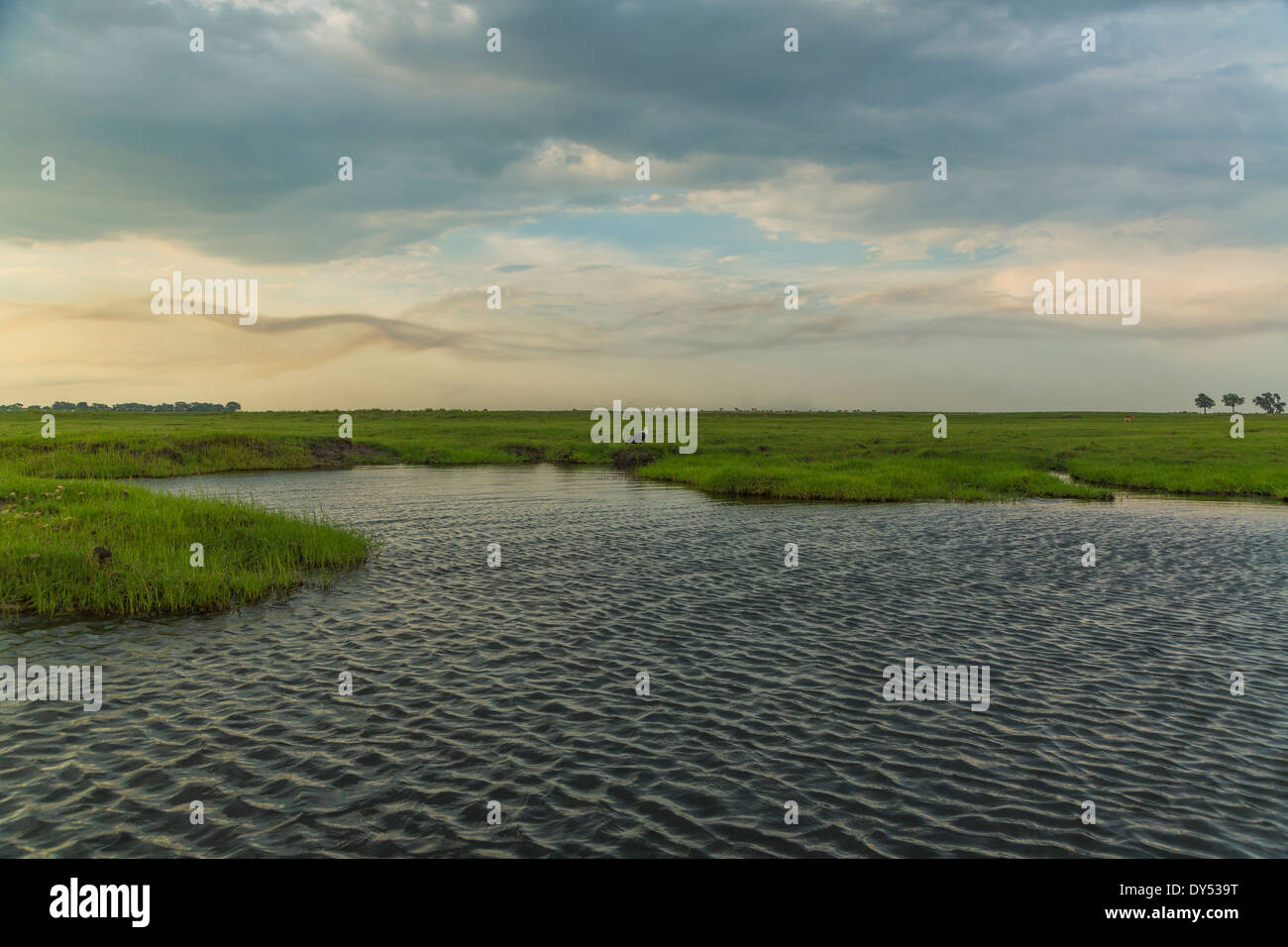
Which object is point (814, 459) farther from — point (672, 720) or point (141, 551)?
point (672, 720)

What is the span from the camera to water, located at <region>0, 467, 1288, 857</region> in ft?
30.2

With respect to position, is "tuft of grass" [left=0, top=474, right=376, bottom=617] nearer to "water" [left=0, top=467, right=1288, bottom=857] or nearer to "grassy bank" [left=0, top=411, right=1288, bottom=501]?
"water" [left=0, top=467, right=1288, bottom=857]

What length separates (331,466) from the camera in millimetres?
66750

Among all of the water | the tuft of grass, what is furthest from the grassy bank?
the tuft of grass

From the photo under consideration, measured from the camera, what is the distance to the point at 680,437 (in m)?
82.5

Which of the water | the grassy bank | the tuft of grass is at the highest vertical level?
the grassy bank

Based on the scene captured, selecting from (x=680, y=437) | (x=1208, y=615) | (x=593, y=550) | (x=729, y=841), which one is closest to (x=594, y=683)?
(x=729, y=841)

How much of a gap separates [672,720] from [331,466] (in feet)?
203

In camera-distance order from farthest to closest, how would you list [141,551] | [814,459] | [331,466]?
[331,466], [814,459], [141,551]

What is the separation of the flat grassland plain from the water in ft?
5.00

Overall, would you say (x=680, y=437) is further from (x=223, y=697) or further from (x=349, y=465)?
(x=223, y=697)

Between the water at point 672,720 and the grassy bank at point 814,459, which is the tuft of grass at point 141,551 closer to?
the water at point 672,720

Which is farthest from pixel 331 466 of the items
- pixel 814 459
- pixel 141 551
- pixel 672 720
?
pixel 672 720
